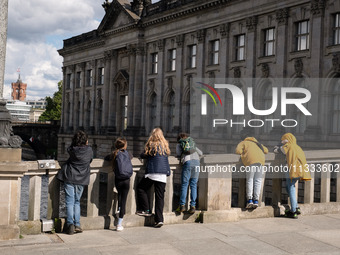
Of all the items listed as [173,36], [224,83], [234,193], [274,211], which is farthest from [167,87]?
[274,211]

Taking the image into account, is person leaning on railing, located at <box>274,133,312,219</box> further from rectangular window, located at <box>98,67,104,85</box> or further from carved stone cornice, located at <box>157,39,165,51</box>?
rectangular window, located at <box>98,67,104,85</box>

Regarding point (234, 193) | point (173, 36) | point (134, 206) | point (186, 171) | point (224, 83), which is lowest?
point (234, 193)

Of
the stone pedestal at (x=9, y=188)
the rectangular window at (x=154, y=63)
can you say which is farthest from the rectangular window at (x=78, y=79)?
the stone pedestal at (x=9, y=188)

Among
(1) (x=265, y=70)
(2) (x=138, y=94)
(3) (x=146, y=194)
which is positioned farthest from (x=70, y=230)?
(2) (x=138, y=94)

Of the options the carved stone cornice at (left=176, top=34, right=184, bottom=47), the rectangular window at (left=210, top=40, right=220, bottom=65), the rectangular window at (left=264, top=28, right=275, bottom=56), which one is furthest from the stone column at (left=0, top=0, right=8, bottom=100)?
the carved stone cornice at (left=176, top=34, right=184, bottom=47)

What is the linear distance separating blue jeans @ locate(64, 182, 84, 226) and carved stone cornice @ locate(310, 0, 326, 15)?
2477 cm

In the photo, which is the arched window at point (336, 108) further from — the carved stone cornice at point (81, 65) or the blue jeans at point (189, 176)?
the carved stone cornice at point (81, 65)

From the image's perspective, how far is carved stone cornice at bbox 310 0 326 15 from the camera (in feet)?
102

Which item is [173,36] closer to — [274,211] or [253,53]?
[253,53]

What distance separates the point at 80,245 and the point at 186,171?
295 centimetres

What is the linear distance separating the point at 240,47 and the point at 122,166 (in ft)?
98.5

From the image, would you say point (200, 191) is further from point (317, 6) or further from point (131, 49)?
point (131, 49)

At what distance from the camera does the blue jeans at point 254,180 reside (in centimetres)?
1106

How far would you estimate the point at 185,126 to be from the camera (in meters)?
44.2
